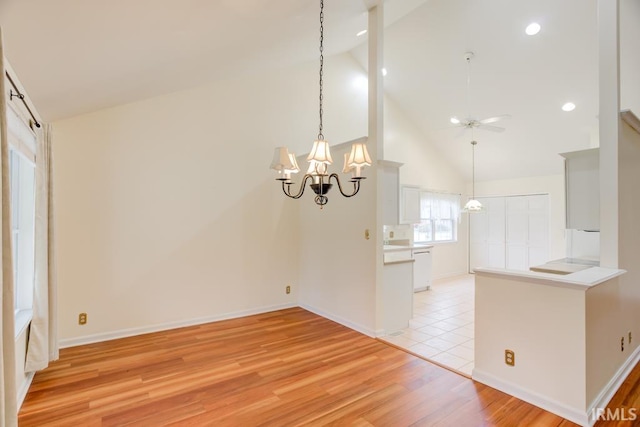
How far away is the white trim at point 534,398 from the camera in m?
2.11

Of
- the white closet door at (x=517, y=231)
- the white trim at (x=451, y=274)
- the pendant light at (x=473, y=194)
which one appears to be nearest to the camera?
the pendant light at (x=473, y=194)

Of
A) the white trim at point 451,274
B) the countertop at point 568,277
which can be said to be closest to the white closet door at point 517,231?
the white trim at point 451,274

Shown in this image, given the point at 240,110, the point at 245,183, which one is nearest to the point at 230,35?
the point at 240,110

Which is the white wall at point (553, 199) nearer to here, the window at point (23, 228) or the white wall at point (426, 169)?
the white wall at point (426, 169)

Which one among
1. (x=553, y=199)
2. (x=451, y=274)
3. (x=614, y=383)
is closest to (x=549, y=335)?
(x=614, y=383)

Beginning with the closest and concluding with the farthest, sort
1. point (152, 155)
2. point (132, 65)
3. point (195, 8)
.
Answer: point (195, 8)
point (132, 65)
point (152, 155)

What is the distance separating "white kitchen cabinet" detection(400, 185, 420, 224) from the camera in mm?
6523

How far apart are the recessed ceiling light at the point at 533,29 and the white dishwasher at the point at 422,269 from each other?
3.76 meters

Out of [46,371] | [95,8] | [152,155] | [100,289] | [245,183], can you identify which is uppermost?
[95,8]

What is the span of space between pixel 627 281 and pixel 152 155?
5094 mm

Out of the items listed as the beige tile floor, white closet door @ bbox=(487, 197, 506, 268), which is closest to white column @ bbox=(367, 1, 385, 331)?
the beige tile floor

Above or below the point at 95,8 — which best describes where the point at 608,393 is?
below

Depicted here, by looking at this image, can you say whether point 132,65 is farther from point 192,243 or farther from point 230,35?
point 192,243

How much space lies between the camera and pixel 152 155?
3.87 meters
